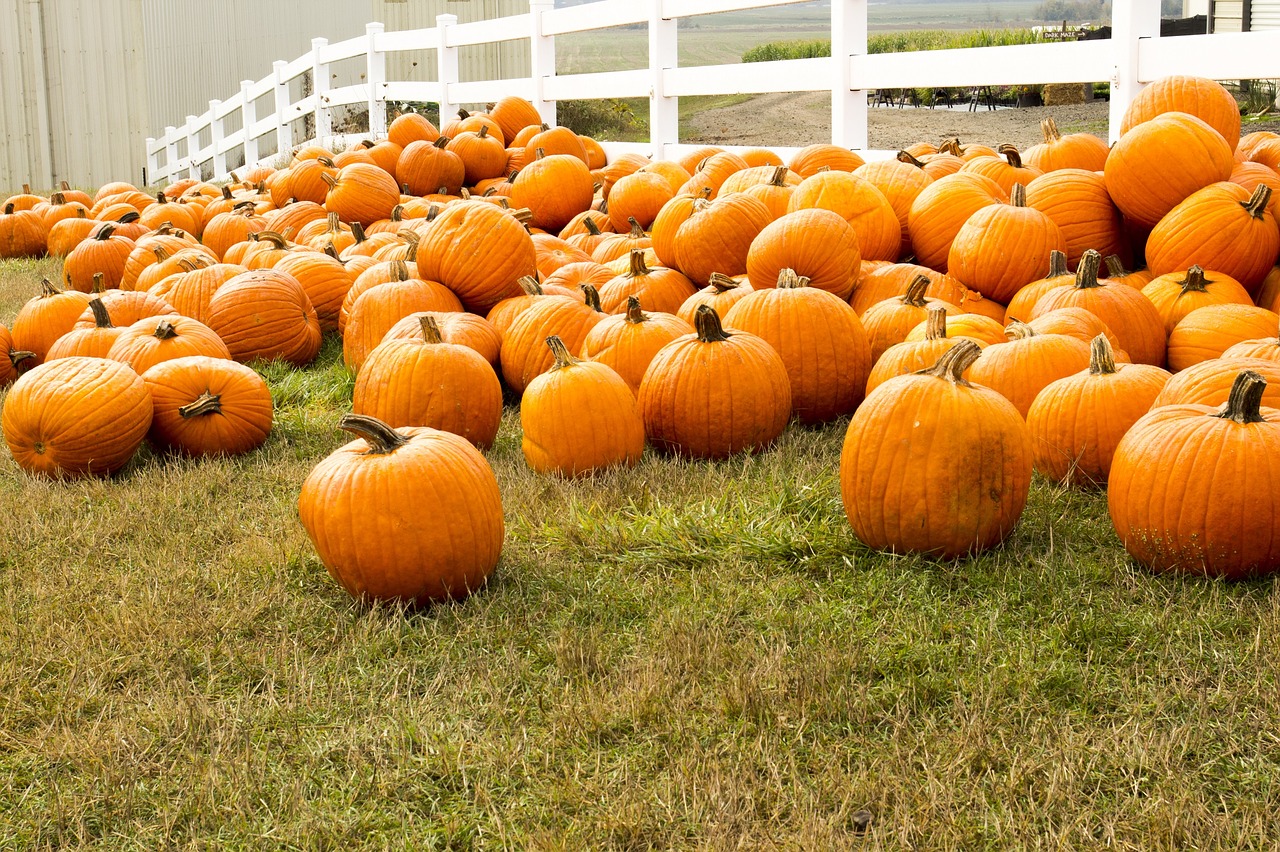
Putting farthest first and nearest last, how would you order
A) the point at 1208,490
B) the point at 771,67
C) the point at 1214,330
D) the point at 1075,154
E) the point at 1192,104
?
the point at 771,67
the point at 1075,154
the point at 1192,104
the point at 1214,330
the point at 1208,490

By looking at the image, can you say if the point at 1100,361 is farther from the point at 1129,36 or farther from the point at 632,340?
the point at 1129,36

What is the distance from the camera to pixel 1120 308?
3.60m

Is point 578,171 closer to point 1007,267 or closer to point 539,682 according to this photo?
point 1007,267

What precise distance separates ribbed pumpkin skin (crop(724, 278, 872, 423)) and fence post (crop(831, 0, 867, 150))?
11.5ft

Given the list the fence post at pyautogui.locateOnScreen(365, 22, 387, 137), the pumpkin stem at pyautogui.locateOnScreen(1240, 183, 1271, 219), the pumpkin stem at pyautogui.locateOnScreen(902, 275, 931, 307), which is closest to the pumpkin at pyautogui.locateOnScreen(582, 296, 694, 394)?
the pumpkin stem at pyautogui.locateOnScreen(902, 275, 931, 307)

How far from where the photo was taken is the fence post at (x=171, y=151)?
19.4 m

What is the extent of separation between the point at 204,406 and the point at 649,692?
85.9 inches

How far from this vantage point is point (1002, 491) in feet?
8.79

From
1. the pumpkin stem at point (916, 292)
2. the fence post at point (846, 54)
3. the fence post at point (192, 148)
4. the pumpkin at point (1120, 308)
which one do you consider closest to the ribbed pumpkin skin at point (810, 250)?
the pumpkin stem at point (916, 292)

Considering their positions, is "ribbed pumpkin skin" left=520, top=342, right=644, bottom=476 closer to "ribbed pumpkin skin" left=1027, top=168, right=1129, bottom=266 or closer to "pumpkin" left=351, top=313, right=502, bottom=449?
"pumpkin" left=351, top=313, right=502, bottom=449

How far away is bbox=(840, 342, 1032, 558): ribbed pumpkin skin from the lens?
2.67 meters

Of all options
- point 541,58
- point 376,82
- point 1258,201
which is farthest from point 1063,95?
point 1258,201

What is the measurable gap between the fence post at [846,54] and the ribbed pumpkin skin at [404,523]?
196 inches

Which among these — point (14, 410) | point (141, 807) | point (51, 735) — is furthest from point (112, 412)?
point (141, 807)
